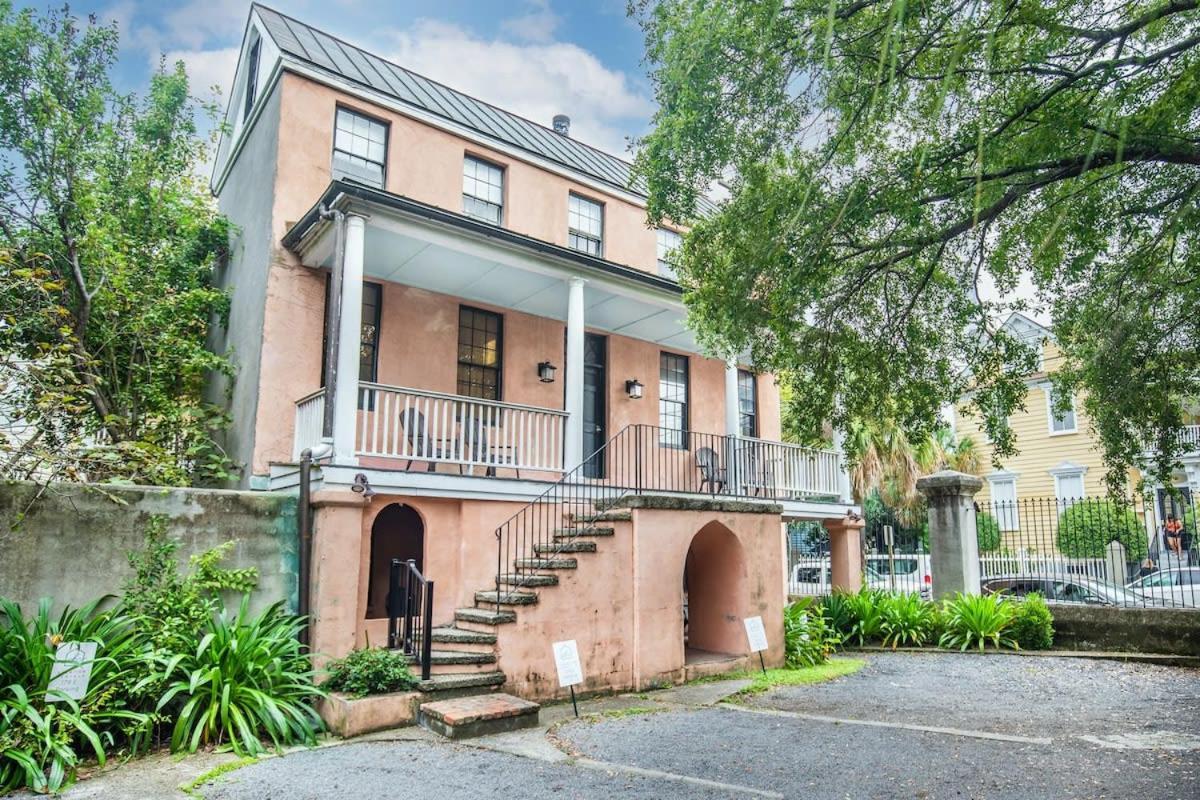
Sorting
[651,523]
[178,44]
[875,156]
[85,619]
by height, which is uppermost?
[178,44]

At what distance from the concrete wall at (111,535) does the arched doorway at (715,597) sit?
17.4 feet

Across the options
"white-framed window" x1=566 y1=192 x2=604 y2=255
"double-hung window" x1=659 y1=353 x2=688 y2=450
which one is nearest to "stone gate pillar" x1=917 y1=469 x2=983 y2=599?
"double-hung window" x1=659 y1=353 x2=688 y2=450

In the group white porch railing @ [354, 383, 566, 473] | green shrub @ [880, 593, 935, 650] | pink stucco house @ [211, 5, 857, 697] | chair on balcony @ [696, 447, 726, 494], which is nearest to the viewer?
pink stucco house @ [211, 5, 857, 697]

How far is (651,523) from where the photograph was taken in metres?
9.13

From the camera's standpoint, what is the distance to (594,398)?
43.8 feet

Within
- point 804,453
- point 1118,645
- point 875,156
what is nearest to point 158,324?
point 875,156

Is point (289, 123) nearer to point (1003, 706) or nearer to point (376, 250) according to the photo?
point (376, 250)

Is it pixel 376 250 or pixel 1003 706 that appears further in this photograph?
pixel 376 250

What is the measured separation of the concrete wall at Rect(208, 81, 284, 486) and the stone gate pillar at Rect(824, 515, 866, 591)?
31.6 feet

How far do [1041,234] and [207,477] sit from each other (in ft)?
32.5

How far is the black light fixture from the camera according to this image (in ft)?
25.5

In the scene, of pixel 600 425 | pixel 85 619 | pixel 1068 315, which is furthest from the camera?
pixel 600 425

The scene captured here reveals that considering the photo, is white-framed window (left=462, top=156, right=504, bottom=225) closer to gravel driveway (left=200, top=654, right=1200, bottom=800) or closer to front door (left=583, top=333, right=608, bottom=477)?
front door (left=583, top=333, right=608, bottom=477)

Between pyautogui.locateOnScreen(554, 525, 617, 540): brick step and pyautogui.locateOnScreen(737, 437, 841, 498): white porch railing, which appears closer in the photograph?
pyautogui.locateOnScreen(554, 525, 617, 540): brick step
